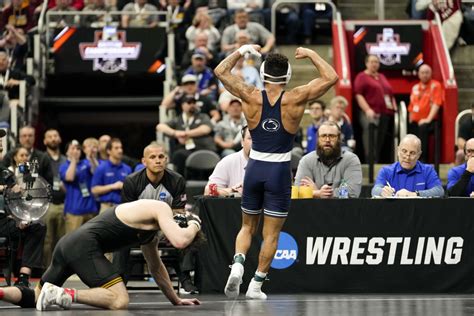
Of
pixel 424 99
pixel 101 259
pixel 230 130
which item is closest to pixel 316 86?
pixel 101 259

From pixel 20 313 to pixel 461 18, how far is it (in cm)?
1326

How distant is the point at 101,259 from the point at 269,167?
1819mm

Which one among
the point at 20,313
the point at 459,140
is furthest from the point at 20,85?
the point at 20,313

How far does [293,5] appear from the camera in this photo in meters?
23.1

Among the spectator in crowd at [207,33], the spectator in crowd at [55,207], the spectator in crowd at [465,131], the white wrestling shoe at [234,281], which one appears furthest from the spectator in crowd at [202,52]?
the white wrestling shoe at [234,281]

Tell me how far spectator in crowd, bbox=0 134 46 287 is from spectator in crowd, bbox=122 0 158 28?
8278mm

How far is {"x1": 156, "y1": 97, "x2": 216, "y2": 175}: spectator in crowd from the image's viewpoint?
61.2ft

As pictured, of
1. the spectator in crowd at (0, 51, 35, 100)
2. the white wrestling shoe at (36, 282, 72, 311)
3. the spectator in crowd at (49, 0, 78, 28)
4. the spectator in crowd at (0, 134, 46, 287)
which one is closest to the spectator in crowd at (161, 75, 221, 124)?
the spectator in crowd at (0, 51, 35, 100)

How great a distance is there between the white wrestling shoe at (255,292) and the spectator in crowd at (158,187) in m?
1.45

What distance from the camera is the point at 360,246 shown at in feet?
45.3

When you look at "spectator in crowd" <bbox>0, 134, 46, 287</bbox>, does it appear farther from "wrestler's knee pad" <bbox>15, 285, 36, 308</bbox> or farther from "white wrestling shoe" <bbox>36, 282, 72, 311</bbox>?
"white wrestling shoe" <bbox>36, 282, 72, 311</bbox>

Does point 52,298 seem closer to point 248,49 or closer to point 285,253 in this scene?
point 248,49

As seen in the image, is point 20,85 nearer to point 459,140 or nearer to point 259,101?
point 459,140

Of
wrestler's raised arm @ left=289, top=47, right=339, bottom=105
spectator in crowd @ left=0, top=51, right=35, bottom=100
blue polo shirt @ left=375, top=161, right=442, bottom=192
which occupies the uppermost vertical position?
wrestler's raised arm @ left=289, top=47, right=339, bottom=105
